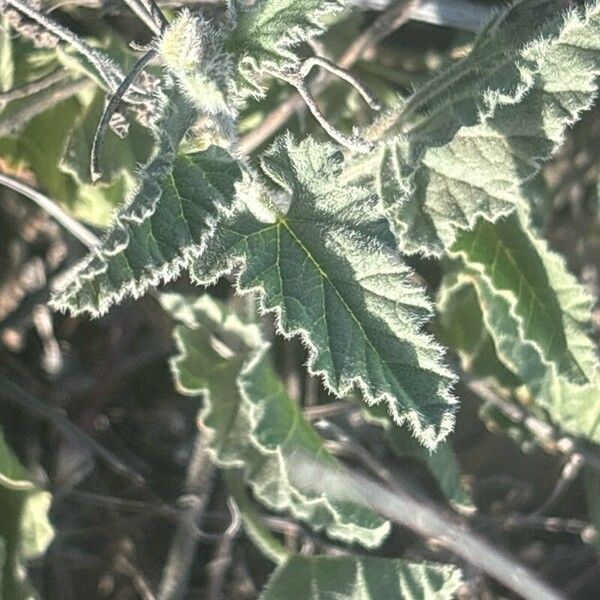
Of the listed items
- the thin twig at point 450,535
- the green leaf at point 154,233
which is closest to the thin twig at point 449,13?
the green leaf at point 154,233

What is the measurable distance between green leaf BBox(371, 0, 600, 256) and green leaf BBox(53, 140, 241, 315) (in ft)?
1.21

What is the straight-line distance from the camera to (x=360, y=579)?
1922 millimetres

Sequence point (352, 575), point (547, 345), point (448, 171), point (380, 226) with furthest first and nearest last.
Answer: point (352, 575) < point (547, 345) < point (448, 171) < point (380, 226)

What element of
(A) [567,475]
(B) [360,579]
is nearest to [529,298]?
(A) [567,475]

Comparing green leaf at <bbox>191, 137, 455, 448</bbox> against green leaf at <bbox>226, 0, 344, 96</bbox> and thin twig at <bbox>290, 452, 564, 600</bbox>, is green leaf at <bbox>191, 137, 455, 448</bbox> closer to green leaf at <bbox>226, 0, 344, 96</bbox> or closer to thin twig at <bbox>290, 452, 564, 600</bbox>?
green leaf at <bbox>226, 0, 344, 96</bbox>

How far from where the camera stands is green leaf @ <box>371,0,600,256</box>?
143cm

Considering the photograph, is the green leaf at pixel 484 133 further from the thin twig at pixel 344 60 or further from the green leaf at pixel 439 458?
the green leaf at pixel 439 458

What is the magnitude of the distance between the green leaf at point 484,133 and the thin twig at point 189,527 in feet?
2.89

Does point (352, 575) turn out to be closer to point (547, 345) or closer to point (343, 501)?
point (343, 501)

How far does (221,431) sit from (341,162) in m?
0.81

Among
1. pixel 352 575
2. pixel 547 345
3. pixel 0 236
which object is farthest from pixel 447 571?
pixel 0 236

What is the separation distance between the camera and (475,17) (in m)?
1.97

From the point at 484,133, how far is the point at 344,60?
63 cm

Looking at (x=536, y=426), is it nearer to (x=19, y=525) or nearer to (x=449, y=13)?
(x=449, y=13)
